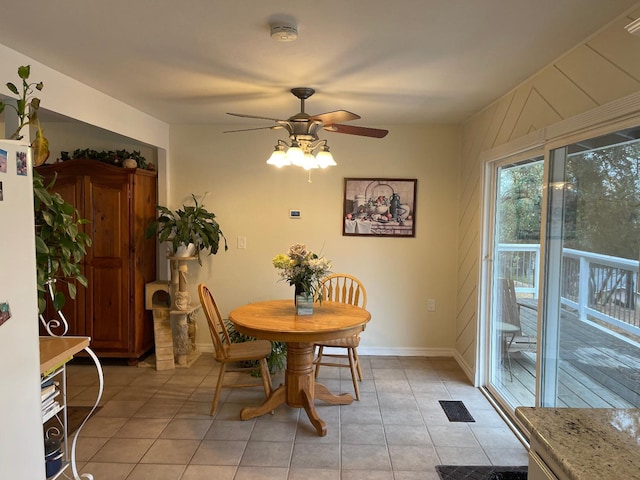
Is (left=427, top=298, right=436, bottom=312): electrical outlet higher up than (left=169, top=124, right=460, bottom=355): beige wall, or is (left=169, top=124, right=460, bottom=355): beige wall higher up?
(left=169, top=124, right=460, bottom=355): beige wall

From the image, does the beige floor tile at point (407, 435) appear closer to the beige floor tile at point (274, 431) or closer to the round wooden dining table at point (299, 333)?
the round wooden dining table at point (299, 333)

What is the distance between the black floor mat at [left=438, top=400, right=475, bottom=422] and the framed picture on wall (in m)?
1.65

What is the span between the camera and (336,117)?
8.58 ft

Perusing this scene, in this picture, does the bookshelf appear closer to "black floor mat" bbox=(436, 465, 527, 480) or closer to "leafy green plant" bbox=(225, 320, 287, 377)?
"leafy green plant" bbox=(225, 320, 287, 377)

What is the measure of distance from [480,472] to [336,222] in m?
2.55

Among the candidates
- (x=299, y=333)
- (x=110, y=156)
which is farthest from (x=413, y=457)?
(x=110, y=156)

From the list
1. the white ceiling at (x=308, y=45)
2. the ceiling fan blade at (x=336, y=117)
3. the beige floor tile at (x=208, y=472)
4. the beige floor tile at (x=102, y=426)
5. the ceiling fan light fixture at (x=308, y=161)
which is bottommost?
the beige floor tile at (x=208, y=472)

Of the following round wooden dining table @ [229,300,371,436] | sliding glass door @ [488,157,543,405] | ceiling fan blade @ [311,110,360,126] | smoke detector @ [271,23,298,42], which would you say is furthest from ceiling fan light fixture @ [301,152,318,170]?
sliding glass door @ [488,157,543,405]

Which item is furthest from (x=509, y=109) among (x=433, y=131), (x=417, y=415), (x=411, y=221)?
(x=417, y=415)

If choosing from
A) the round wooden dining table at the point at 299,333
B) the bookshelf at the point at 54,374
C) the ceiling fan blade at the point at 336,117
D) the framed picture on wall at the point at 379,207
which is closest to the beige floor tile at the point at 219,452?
the round wooden dining table at the point at 299,333

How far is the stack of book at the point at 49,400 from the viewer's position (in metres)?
1.89

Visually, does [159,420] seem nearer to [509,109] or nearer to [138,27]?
[138,27]

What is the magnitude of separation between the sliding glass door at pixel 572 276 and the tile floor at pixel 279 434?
514 mm

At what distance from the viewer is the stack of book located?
1894 millimetres
